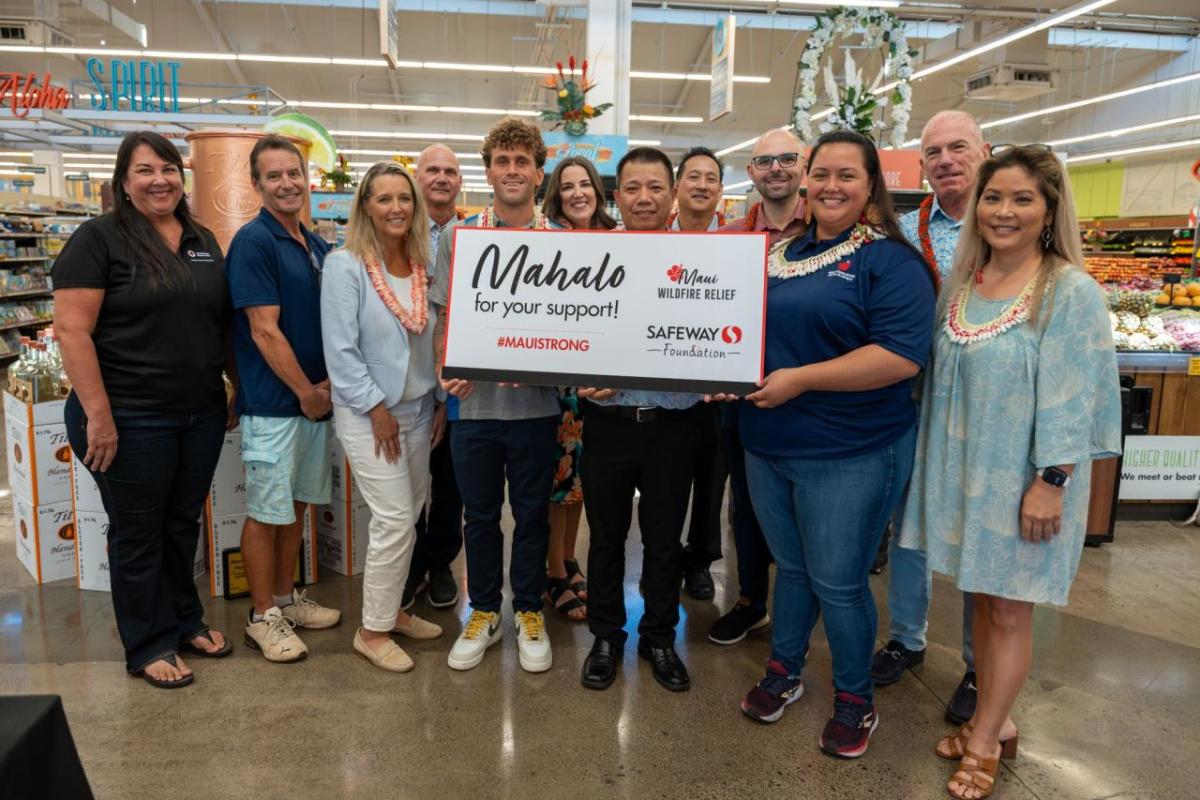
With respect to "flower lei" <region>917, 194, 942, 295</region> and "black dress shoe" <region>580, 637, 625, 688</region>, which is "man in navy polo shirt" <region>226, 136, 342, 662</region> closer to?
"black dress shoe" <region>580, 637, 625, 688</region>

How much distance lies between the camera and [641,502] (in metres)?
2.49

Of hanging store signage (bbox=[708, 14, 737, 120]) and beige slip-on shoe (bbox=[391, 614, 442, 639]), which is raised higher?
hanging store signage (bbox=[708, 14, 737, 120])

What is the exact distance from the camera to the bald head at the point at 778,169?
9.18ft

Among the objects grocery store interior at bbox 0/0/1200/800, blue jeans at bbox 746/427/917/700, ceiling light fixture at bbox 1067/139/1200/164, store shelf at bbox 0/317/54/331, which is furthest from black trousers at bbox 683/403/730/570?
ceiling light fixture at bbox 1067/139/1200/164

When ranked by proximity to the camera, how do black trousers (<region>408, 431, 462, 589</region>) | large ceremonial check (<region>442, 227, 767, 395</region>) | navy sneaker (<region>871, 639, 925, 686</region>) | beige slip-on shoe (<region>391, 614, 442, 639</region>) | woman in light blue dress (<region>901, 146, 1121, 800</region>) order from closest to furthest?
woman in light blue dress (<region>901, 146, 1121, 800</region>) < large ceremonial check (<region>442, 227, 767, 395</region>) < navy sneaker (<region>871, 639, 925, 686</region>) < beige slip-on shoe (<region>391, 614, 442, 639</region>) < black trousers (<region>408, 431, 462, 589</region>)

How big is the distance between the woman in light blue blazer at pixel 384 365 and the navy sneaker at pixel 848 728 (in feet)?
4.40

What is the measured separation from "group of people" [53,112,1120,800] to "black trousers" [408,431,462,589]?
10 cm

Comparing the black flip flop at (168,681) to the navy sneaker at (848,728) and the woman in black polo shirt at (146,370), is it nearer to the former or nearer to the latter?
the woman in black polo shirt at (146,370)

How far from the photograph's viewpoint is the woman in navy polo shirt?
76.9 inches

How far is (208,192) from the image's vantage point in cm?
418

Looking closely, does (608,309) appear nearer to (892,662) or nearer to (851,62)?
(892,662)

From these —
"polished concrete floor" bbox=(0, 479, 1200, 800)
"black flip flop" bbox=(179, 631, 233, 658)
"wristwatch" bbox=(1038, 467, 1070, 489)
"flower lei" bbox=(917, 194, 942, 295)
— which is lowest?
"polished concrete floor" bbox=(0, 479, 1200, 800)

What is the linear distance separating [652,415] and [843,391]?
578 mm

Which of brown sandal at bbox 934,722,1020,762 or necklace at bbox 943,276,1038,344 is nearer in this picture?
necklace at bbox 943,276,1038,344
